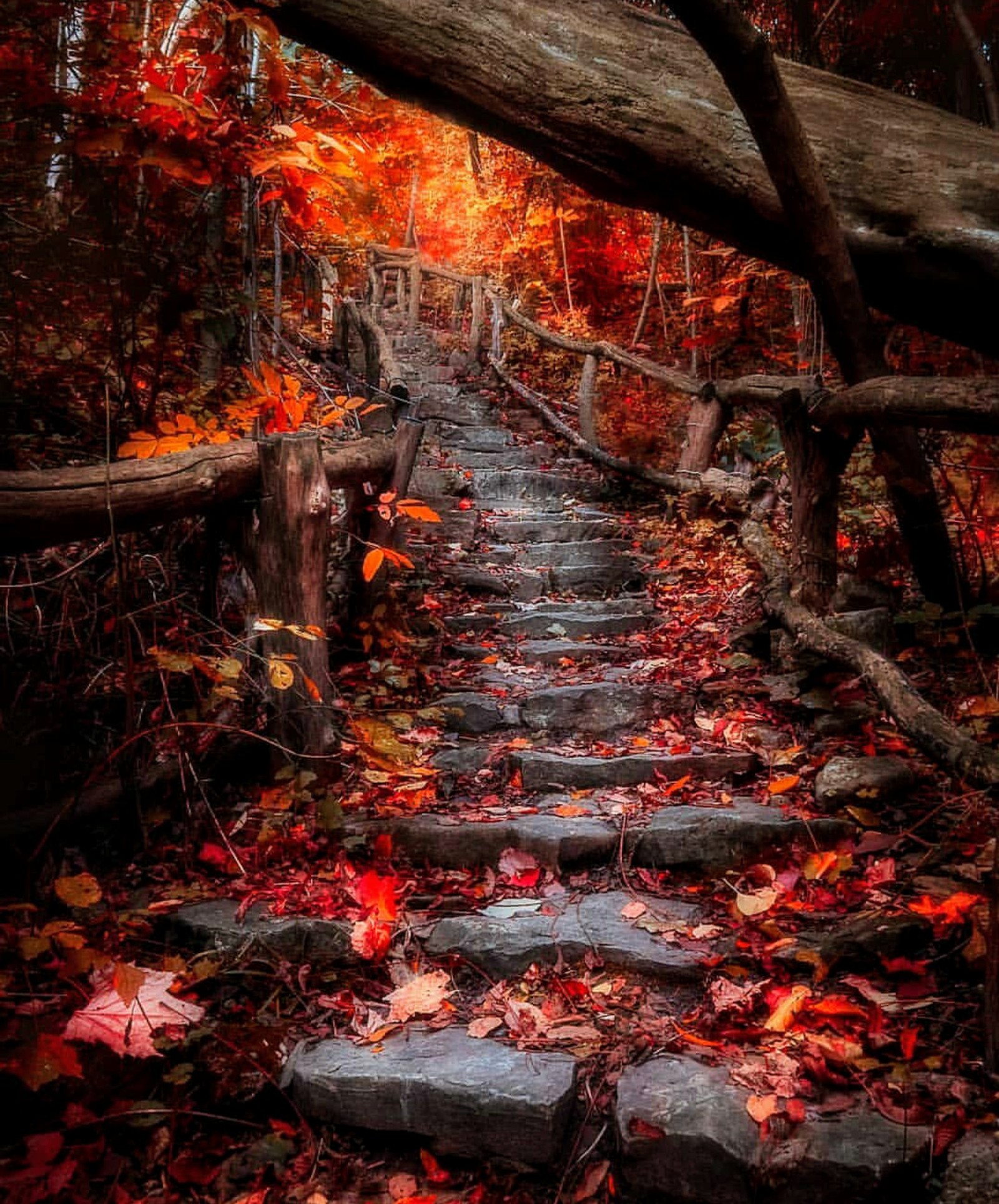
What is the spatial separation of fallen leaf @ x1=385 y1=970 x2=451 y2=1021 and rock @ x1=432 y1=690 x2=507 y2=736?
1.77 meters

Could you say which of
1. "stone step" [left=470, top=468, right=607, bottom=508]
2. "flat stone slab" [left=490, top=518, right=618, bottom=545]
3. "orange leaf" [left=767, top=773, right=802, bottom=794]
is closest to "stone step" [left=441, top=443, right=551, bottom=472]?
"stone step" [left=470, top=468, right=607, bottom=508]

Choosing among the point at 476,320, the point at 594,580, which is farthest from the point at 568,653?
the point at 476,320

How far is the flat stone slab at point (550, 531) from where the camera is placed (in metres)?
7.25

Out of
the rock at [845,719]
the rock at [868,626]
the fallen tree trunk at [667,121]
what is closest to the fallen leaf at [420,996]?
the rock at [845,719]

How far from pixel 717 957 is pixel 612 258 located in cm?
1374

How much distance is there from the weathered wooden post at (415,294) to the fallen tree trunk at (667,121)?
47.4 feet

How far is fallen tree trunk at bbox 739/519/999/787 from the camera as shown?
2.35m

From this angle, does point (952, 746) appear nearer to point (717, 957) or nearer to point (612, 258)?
point (717, 957)

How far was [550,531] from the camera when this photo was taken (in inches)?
286

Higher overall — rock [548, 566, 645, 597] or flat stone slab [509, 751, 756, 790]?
rock [548, 566, 645, 597]

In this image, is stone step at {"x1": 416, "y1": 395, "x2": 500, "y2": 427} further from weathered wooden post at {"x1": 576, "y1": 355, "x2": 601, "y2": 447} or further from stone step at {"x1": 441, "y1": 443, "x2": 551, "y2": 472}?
weathered wooden post at {"x1": 576, "y1": 355, "x2": 601, "y2": 447}

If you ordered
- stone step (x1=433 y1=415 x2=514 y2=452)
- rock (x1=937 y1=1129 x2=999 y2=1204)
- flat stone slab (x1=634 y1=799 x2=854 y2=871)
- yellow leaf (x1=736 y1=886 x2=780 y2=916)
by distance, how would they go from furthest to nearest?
1. stone step (x1=433 y1=415 x2=514 y2=452)
2. flat stone slab (x1=634 y1=799 x2=854 y2=871)
3. yellow leaf (x1=736 y1=886 x2=780 y2=916)
4. rock (x1=937 y1=1129 x2=999 y2=1204)

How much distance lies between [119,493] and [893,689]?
9.00ft

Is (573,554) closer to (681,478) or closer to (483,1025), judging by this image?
(681,478)
